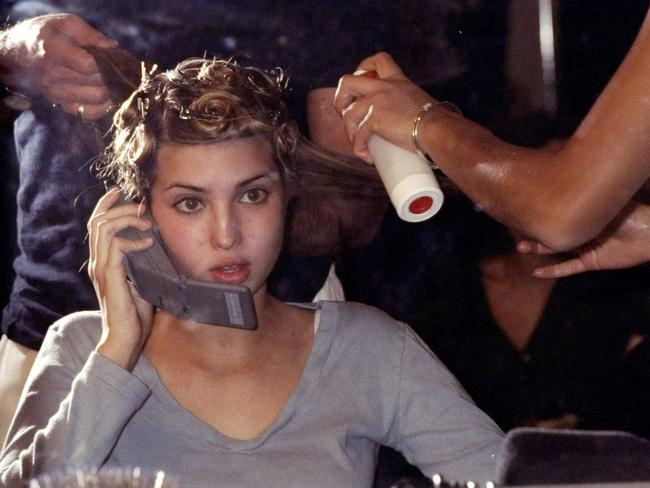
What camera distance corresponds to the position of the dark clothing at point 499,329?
3.36ft

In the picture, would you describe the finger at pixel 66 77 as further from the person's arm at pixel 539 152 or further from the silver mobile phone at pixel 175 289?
the person's arm at pixel 539 152

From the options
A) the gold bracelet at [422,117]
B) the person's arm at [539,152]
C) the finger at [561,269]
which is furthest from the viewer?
the finger at [561,269]

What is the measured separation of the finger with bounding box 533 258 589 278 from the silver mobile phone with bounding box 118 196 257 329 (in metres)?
0.32

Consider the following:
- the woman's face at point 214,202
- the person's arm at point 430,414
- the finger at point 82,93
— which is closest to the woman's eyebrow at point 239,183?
the woman's face at point 214,202

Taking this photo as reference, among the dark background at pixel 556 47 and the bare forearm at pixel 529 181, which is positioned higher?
the dark background at pixel 556 47

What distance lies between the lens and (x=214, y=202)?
923 mm

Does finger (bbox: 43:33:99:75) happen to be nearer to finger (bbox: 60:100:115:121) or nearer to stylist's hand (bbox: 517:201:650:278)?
finger (bbox: 60:100:115:121)

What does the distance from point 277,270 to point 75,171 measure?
0.22m

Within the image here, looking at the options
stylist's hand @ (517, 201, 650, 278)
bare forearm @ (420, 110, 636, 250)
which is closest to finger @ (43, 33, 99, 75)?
bare forearm @ (420, 110, 636, 250)

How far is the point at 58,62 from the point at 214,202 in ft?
0.64

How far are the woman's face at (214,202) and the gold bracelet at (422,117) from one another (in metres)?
0.14

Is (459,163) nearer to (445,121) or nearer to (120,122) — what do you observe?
(445,121)

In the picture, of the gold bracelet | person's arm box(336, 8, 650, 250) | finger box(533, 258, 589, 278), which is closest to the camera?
person's arm box(336, 8, 650, 250)

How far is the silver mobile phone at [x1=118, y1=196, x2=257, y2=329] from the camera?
36.6 inches
